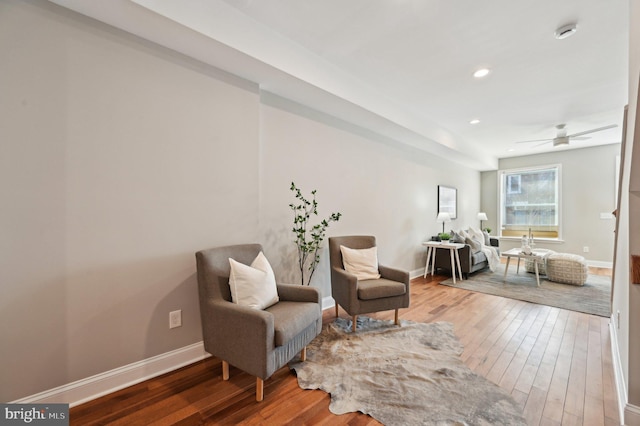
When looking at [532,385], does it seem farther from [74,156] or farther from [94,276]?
[74,156]

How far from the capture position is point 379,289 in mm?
2676

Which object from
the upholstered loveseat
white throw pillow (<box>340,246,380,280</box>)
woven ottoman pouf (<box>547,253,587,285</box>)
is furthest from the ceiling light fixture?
woven ottoman pouf (<box>547,253,587,285</box>)

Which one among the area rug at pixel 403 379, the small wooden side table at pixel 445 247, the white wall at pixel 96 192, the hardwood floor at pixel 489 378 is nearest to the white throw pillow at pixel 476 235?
the small wooden side table at pixel 445 247

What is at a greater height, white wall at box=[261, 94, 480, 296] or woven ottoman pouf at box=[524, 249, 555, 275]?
white wall at box=[261, 94, 480, 296]

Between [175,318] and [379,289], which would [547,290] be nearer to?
[379,289]

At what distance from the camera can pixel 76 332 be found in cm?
171

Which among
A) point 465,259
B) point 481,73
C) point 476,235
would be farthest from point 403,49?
point 476,235

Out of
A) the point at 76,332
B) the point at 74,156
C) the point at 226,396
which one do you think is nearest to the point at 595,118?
the point at 226,396

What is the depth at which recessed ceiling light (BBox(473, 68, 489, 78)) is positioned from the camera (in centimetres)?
286

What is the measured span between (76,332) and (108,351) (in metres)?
0.24

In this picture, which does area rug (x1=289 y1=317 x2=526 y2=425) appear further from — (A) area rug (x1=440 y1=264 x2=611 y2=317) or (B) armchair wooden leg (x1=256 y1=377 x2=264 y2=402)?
(A) area rug (x1=440 y1=264 x2=611 y2=317)

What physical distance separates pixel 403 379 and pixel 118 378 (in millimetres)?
2003

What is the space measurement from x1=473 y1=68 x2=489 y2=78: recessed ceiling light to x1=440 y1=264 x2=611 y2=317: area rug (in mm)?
3027

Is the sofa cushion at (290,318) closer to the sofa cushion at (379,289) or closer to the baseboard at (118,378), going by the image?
the sofa cushion at (379,289)
